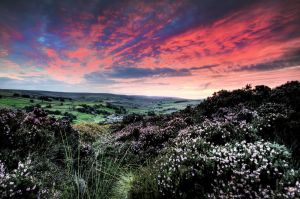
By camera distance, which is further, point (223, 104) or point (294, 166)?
point (223, 104)

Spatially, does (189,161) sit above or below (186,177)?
above

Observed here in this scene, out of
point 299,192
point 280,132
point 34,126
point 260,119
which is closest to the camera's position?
point 299,192

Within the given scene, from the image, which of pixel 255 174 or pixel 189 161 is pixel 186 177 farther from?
pixel 255 174

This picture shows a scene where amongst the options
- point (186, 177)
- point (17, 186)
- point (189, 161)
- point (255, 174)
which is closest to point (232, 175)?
point (255, 174)

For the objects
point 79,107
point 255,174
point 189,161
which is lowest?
point 79,107

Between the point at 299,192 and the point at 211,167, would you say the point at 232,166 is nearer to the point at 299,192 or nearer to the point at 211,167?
the point at 211,167

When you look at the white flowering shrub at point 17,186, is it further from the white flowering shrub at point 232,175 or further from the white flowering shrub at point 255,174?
the white flowering shrub at point 255,174

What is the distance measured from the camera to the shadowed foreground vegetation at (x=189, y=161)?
4.19 metres

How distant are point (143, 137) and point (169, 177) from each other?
6.35 m

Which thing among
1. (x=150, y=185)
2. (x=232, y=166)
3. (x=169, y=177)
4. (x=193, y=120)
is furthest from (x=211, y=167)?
(x=193, y=120)

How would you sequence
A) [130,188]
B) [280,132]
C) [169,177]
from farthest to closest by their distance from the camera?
[280,132] → [130,188] → [169,177]

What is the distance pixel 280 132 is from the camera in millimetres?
6309

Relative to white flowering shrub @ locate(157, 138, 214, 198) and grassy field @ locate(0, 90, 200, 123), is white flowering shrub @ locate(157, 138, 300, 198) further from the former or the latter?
grassy field @ locate(0, 90, 200, 123)

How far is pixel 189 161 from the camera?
541cm
